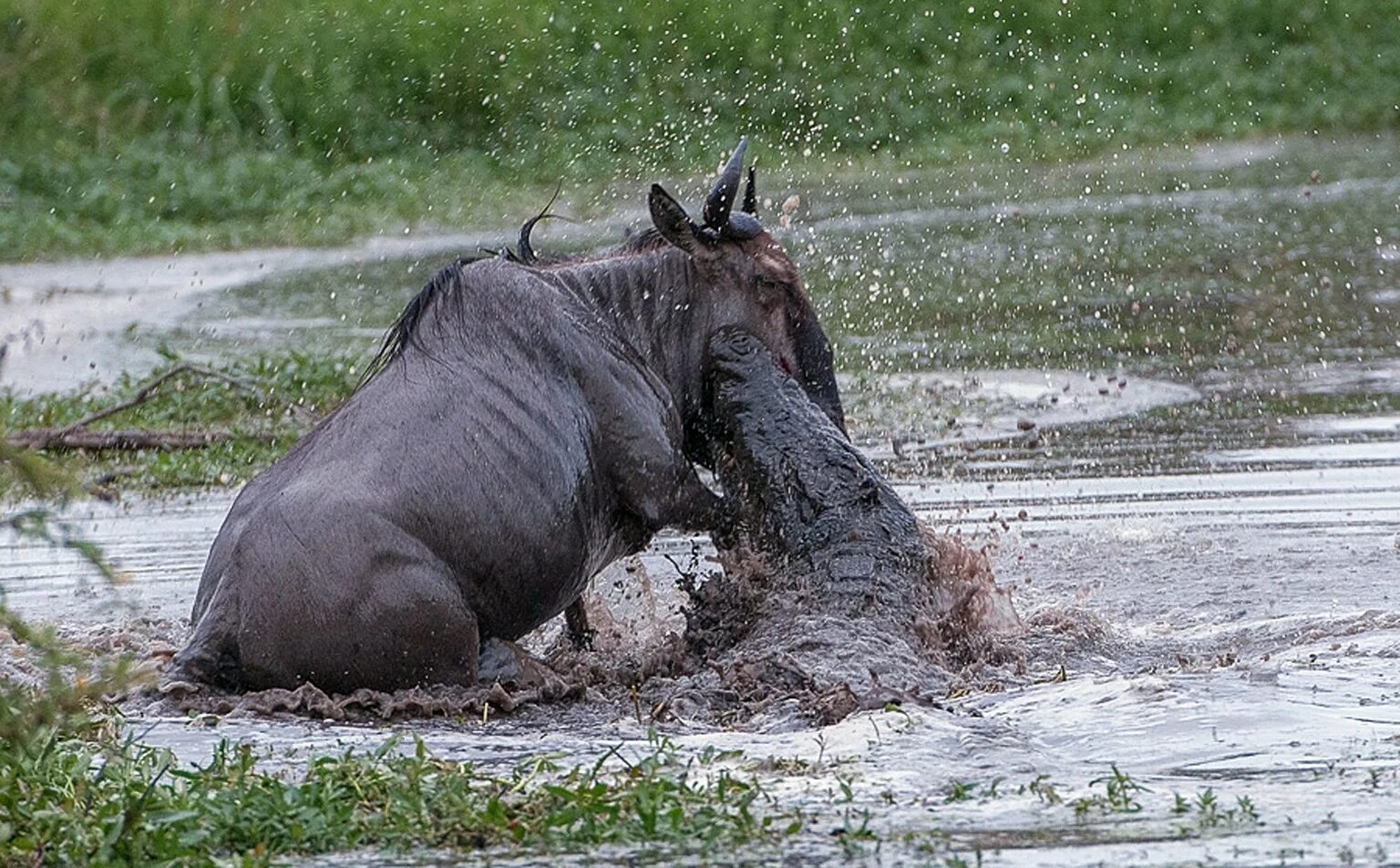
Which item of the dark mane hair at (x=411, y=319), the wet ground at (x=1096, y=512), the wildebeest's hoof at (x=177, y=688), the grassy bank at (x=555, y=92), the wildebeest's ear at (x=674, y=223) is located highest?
the grassy bank at (x=555, y=92)

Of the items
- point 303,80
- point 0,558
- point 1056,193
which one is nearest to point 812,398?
point 0,558

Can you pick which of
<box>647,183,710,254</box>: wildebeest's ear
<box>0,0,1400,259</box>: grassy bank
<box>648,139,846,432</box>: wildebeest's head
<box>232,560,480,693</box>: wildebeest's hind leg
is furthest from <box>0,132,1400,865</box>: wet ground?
<box>0,0,1400,259</box>: grassy bank

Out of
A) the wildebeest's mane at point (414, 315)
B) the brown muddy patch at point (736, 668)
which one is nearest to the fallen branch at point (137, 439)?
the brown muddy patch at point (736, 668)

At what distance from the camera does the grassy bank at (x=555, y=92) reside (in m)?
20.5

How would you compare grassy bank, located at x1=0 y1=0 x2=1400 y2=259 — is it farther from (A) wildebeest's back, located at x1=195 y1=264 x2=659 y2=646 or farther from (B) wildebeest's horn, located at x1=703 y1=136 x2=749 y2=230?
(A) wildebeest's back, located at x1=195 y1=264 x2=659 y2=646

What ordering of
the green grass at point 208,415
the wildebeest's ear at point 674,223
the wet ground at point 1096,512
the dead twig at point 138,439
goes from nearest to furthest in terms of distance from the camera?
the wet ground at point 1096,512 → the wildebeest's ear at point 674,223 → the green grass at point 208,415 → the dead twig at point 138,439

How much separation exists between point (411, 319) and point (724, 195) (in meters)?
1.07

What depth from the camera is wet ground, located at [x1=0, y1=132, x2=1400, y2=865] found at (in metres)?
5.03

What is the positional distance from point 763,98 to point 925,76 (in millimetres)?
1871

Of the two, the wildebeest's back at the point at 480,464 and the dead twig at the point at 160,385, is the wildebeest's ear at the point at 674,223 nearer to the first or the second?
the wildebeest's back at the point at 480,464

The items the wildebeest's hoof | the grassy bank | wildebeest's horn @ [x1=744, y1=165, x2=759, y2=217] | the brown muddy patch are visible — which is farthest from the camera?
the grassy bank

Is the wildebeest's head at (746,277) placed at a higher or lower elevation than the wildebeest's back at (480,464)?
higher

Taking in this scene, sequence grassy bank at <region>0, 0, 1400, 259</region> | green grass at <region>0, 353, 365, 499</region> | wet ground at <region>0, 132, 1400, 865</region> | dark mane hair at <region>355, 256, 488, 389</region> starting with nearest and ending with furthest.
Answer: wet ground at <region>0, 132, 1400, 865</region>
dark mane hair at <region>355, 256, 488, 389</region>
green grass at <region>0, 353, 365, 499</region>
grassy bank at <region>0, 0, 1400, 259</region>

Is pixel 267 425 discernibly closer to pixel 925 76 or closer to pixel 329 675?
pixel 329 675
